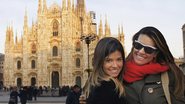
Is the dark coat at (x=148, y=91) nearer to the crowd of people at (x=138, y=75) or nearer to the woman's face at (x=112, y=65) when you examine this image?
the crowd of people at (x=138, y=75)

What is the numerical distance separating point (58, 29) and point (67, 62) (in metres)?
5.91

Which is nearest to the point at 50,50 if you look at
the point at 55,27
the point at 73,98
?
the point at 55,27

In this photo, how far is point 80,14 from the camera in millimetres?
62625

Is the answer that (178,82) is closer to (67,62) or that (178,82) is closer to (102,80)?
(102,80)

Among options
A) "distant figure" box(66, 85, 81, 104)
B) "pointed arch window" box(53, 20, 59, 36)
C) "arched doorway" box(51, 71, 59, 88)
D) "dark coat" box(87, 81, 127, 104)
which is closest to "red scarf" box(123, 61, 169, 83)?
"dark coat" box(87, 81, 127, 104)

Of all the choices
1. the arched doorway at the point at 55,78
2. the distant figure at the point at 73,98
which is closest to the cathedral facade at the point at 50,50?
the arched doorway at the point at 55,78

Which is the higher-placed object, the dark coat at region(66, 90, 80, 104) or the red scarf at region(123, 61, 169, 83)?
the red scarf at region(123, 61, 169, 83)

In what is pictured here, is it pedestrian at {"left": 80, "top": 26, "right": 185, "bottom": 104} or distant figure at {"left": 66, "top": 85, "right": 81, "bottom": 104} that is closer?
pedestrian at {"left": 80, "top": 26, "right": 185, "bottom": 104}

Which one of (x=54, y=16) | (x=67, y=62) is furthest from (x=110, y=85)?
(x=54, y=16)

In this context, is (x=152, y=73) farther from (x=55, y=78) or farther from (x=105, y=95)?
(x=55, y=78)

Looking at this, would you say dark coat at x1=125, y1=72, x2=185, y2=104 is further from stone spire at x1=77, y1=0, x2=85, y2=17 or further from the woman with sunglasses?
stone spire at x1=77, y1=0, x2=85, y2=17

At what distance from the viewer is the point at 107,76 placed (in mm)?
2236

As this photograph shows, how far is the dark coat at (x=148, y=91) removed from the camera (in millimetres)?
2184

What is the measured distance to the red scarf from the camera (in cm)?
225
